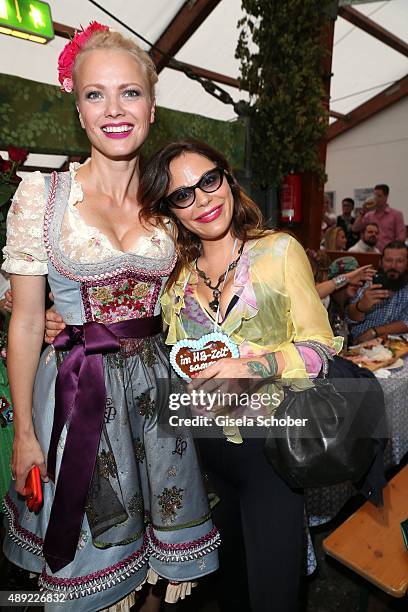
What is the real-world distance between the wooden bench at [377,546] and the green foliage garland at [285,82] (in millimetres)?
3055

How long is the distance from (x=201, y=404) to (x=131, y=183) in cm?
83

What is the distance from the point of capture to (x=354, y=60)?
854cm

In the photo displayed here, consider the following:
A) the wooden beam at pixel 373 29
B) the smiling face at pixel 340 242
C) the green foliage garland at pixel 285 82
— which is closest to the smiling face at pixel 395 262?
the green foliage garland at pixel 285 82

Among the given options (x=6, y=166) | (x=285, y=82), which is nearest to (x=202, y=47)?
(x=285, y=82)

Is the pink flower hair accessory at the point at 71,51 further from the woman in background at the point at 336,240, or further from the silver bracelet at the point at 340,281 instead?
the woman in background at the point at 336,240

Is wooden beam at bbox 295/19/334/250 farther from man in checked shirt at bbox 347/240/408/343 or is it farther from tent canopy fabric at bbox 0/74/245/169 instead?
Answer: tent canopy fabric at bbox 0/74/245/169

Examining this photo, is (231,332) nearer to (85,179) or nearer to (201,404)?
(201,404)

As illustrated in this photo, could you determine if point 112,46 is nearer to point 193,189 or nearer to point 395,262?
point 193,189

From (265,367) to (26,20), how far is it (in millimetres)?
3070

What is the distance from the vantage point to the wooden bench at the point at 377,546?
1.70 m

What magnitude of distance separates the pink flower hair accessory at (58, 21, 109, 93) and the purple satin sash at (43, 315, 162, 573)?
0.81 meters

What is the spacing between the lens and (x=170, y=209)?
155cm

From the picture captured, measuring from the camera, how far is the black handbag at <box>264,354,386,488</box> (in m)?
1.37

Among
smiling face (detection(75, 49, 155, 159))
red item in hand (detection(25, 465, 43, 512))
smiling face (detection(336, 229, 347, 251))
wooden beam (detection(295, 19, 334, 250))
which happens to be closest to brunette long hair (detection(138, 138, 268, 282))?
smiling face (detection(75, 49, 155, 159))
